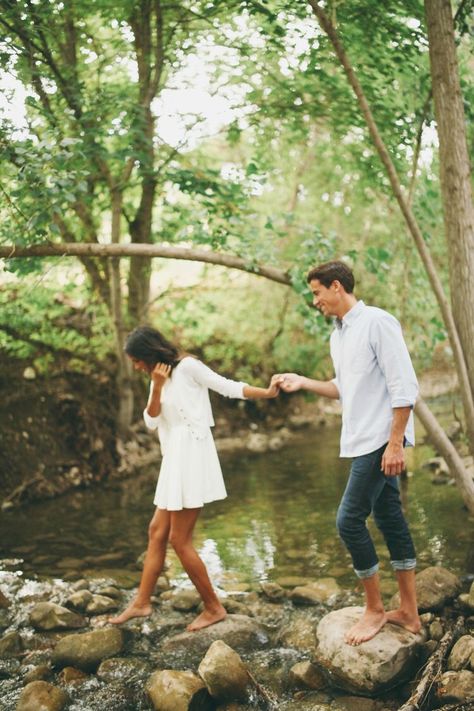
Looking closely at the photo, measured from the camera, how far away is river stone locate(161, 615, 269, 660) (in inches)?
178

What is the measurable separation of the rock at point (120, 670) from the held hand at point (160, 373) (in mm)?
1808

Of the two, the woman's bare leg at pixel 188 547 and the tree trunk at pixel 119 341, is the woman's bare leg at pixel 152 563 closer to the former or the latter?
the woman's bare leg at pixel 188 547

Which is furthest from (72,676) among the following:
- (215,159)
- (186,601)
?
(215,159)

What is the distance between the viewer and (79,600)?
17.6ft

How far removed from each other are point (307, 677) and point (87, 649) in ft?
4.78

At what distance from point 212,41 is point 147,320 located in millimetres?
5291

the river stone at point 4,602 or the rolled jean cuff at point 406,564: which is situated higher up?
the rolled jean cuff at point 406,564

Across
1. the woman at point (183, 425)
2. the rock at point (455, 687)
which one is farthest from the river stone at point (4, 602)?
the rock at point (455, 687)

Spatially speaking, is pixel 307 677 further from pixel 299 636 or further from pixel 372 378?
pixel 372 378

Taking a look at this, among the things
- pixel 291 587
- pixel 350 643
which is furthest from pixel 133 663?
pixel 291 587

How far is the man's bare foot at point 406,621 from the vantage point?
4.04 meters

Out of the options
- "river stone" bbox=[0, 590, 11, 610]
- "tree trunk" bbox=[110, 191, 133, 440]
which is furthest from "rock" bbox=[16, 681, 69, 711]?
"tree trunk" bbox=[110, 191, 133, 440]

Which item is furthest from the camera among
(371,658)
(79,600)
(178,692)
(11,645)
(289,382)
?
(79,600)

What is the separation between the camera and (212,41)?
744cm
